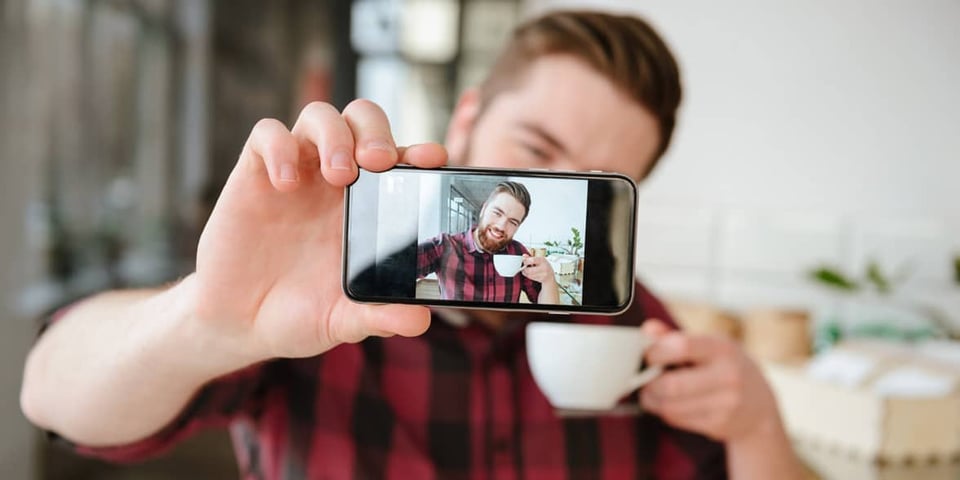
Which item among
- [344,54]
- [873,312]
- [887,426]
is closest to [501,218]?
[887,426]

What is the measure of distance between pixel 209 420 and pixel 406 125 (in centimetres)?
246

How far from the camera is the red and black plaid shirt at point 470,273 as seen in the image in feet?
0.89

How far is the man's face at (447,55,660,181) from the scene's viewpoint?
1.68ft

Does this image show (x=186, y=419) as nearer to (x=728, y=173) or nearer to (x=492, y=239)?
(x=492, y=239)

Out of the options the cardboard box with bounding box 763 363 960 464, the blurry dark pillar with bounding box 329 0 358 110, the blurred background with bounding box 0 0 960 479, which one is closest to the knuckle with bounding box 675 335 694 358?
the cardboard box with bounding box 763 363 960 464

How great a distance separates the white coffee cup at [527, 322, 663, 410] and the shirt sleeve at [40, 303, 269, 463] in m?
0.19

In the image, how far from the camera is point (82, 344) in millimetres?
405

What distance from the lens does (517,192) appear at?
0.27 meters

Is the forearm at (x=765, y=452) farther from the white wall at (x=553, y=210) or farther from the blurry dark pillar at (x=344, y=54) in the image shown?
the blurry dark pillar at (x=344, y=54)

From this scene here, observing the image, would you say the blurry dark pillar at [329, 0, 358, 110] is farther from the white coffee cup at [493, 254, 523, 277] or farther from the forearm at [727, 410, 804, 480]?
the white coffee cup at [493, 254, 523, 277]

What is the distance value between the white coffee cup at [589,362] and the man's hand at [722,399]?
0.03m

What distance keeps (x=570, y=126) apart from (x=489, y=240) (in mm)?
260

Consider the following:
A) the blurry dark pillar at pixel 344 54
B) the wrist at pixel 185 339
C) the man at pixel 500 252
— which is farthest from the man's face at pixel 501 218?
the blurry dark pillar at pixel 344 54

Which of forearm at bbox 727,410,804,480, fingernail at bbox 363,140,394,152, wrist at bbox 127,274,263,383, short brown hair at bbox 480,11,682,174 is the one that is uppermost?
short brown hair at bbox 480,11,682,174
